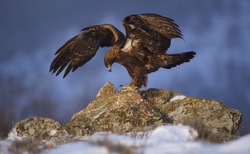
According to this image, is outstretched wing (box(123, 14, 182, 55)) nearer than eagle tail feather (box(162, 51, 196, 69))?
Yes

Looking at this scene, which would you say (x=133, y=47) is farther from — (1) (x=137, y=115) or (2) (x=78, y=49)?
(1) (x=137, y=115)

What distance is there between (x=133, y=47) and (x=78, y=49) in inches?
57.1

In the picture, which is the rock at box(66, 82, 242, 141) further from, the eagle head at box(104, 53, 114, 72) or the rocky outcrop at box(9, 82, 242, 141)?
A: the eagle head at box(104, 53, 114, 72)

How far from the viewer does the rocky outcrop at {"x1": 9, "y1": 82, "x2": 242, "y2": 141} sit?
8.41 metres

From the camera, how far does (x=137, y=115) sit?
8547 mm

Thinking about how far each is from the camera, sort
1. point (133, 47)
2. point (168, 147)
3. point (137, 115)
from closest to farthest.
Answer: point (168, 147), point (137, 115), point (133, 47)

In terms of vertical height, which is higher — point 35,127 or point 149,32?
point 149,32

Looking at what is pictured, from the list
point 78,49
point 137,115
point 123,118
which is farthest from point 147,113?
point 78,49

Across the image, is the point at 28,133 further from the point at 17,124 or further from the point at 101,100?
the point at 101,100

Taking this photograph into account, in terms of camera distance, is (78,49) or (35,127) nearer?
(35,127)

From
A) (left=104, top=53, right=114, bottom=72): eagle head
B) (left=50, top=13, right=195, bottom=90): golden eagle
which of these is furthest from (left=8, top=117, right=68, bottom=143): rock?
(left=104, top=53, right=114, bottom=72): eagle head

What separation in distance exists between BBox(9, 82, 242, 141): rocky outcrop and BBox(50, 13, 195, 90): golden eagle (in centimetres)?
113

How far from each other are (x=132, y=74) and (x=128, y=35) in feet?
3.01

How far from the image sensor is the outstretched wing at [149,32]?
1007cm
